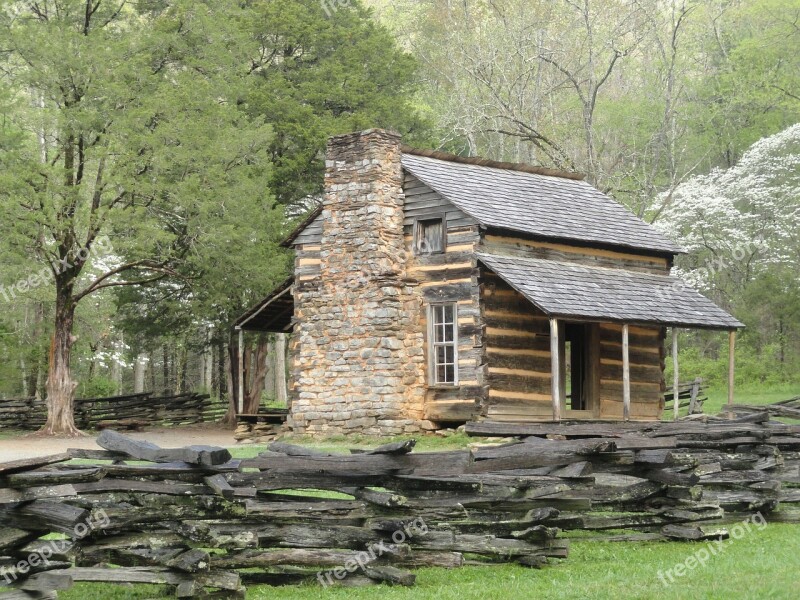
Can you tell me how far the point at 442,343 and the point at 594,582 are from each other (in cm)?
1318

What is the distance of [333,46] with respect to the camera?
3559 cm

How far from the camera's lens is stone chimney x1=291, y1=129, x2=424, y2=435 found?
2236cm

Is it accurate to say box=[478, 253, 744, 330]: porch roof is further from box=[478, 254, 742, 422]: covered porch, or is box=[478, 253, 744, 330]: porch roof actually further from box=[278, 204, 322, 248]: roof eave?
box=[278, 204, 322, 248]: roof eave

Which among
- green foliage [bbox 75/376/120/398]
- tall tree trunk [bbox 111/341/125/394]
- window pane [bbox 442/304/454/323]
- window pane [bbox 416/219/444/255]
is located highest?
window pane [bbox 416/219/444/255]

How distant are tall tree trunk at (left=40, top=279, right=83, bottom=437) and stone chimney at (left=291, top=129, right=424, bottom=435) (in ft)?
24.4

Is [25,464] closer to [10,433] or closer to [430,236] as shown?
[430,236]

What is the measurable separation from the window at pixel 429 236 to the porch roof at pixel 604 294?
118cm

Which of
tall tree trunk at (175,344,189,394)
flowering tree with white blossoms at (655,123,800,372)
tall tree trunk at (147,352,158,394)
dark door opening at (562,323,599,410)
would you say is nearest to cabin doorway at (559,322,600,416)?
dark door opening at (562,323,599,410)

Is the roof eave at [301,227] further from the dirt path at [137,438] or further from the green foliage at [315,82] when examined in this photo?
the green foliage at [315,82]

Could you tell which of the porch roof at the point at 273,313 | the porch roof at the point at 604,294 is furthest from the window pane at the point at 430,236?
the porch roof at the point at 273,313

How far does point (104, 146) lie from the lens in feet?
89.1

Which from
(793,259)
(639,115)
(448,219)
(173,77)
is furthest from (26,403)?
(639,115)

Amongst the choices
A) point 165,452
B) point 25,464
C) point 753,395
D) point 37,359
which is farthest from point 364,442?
point 37,359

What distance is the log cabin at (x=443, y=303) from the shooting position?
2180 cm
